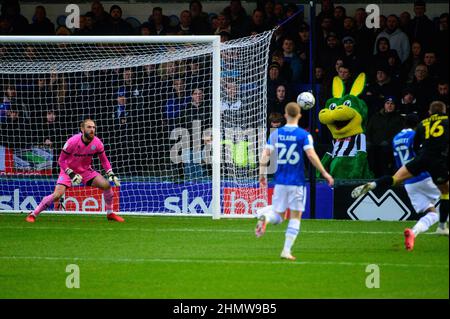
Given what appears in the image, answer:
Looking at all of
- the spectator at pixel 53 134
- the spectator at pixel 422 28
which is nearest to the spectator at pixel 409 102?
the spectator at pixel 422 28

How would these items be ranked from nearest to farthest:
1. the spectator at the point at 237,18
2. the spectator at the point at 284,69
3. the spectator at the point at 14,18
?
1. the spectator at the point at 284,69
2. the spectator at the point at 237,18
3. the spectator at the point at 14,18

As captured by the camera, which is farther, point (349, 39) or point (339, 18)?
Result: point (339, 18)

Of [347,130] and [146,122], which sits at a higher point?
[146,122]

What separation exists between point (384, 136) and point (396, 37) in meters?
2.29

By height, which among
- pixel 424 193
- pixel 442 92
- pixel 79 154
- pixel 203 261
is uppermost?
pixel 442 92

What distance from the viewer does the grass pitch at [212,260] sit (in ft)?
33.8

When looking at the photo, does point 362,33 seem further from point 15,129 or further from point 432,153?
point 15,129

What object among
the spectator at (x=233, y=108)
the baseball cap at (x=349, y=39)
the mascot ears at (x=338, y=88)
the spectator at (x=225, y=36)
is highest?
the spectator at (x=225, y=36)

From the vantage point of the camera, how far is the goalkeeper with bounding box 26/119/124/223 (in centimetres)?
1641

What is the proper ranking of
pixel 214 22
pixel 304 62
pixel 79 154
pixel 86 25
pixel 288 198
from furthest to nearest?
pixel 86 25 → pixel 214 22 → pixel 304 62 → pixel 79 154 → pixel 288 198

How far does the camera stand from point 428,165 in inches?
522

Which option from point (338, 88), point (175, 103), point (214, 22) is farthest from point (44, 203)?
point (338, 88)

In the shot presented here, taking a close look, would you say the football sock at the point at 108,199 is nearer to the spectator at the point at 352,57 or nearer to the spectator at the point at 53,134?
the spectator at the point at 53,134

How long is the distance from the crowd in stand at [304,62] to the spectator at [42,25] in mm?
19
